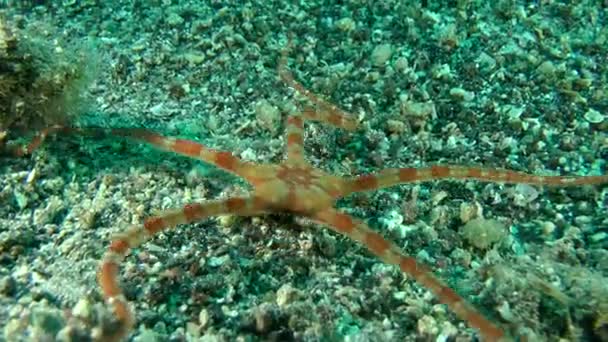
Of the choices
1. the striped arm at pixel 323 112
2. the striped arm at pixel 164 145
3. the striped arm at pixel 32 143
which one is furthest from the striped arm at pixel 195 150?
the striped arm at pixel 323 112

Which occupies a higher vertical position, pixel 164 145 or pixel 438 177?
pixel 164 145

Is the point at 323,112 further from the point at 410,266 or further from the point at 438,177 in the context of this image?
the point at 410,266

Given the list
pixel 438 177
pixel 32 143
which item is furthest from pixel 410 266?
pixel 32 143

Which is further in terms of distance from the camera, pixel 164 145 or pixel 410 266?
pixel 164 145

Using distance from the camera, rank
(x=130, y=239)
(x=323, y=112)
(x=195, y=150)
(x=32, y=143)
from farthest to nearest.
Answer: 1. (x=323, y=112)
2. (x=32, y=143)
3. (x=195, y=150)
4. (x=130, y=239)

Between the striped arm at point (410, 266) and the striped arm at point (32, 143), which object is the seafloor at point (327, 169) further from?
the striped arm at point (410, 266)
